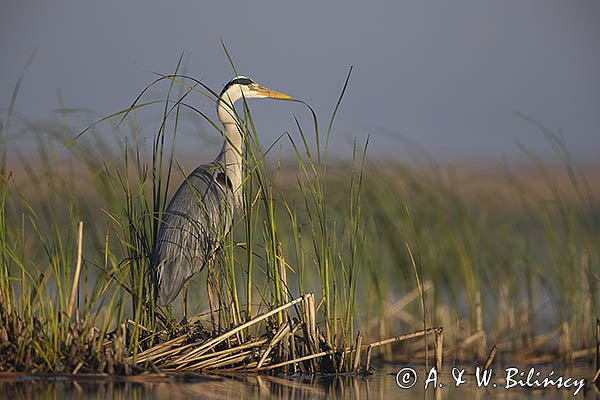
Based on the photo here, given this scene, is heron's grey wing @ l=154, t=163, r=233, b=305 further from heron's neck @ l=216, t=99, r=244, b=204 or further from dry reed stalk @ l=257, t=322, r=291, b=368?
dry reed stalk @ l=257, t=322, r=291, b=368

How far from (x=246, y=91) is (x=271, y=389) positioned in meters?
3.23

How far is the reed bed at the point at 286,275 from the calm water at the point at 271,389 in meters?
0.13

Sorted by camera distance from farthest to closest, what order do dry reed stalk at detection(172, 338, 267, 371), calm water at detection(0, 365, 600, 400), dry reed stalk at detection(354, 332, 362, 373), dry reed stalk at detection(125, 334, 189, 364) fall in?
dry reed stalk at detection(354, 332, 362, 373), dry reed stalk at detection(172, 338, 267, 371), dry reed stalk at detection(125, 334, 189, 364), calm water at detection(0, 365, 600, 400)

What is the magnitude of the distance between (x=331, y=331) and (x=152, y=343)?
1054 millimetres

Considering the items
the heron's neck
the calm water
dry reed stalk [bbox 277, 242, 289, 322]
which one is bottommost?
the calm water

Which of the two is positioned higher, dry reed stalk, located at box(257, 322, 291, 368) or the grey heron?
the grey heron

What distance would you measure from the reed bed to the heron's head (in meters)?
0.89

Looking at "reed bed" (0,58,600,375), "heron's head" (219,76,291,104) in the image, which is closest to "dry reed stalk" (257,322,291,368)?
"reed bed" (0,58,600,375)

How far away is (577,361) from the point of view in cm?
717

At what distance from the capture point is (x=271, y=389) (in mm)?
5230

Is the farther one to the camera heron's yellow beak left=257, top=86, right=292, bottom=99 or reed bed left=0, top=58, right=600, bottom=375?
heron's yellow beak left=257, top=86, right=292, bottom=99

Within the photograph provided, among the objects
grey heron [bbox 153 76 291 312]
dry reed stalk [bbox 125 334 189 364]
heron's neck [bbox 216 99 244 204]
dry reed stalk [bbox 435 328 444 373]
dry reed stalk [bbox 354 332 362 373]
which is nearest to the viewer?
dry reed stalk [bbox 125 334 189 364]

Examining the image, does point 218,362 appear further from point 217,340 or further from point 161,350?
point 161,350

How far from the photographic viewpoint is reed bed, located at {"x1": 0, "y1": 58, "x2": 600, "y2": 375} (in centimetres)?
519
